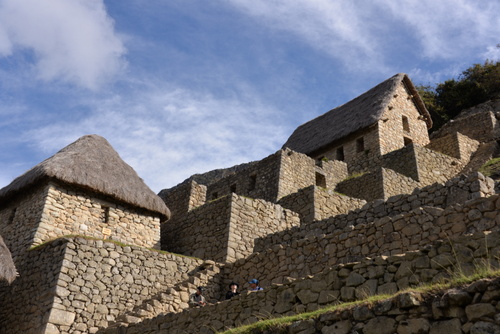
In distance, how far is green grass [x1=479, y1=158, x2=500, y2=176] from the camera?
2022 centimetres

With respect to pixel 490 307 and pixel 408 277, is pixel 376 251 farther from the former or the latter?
pixel 490 307

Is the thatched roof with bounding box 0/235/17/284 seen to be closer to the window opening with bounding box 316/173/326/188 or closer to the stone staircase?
the stone staircase

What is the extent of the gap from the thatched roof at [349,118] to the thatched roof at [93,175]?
1198cm

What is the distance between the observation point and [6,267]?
42.7ft

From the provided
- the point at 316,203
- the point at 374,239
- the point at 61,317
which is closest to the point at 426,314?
the point at 374,239

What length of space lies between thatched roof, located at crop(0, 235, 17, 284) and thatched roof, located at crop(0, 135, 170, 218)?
7.84 ft

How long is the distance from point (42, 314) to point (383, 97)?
19.8 meters

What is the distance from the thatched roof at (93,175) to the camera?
15.3 metres

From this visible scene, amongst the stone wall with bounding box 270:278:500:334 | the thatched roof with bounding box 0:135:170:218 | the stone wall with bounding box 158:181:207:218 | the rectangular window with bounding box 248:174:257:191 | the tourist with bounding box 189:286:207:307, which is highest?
the rectangular window with bounding box 248:174:257:191

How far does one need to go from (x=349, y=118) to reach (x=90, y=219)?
15.6 meters

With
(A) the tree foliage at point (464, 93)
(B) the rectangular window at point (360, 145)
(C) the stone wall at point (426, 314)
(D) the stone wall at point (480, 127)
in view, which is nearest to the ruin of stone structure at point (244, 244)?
(C) the stone wall at point (426, 314)

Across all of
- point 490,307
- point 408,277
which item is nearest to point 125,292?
point 408,277

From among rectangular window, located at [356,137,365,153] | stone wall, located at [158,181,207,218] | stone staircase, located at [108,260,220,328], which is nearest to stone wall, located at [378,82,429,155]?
rectangular window, located at [356,137,365,153]

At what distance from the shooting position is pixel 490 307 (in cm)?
541
